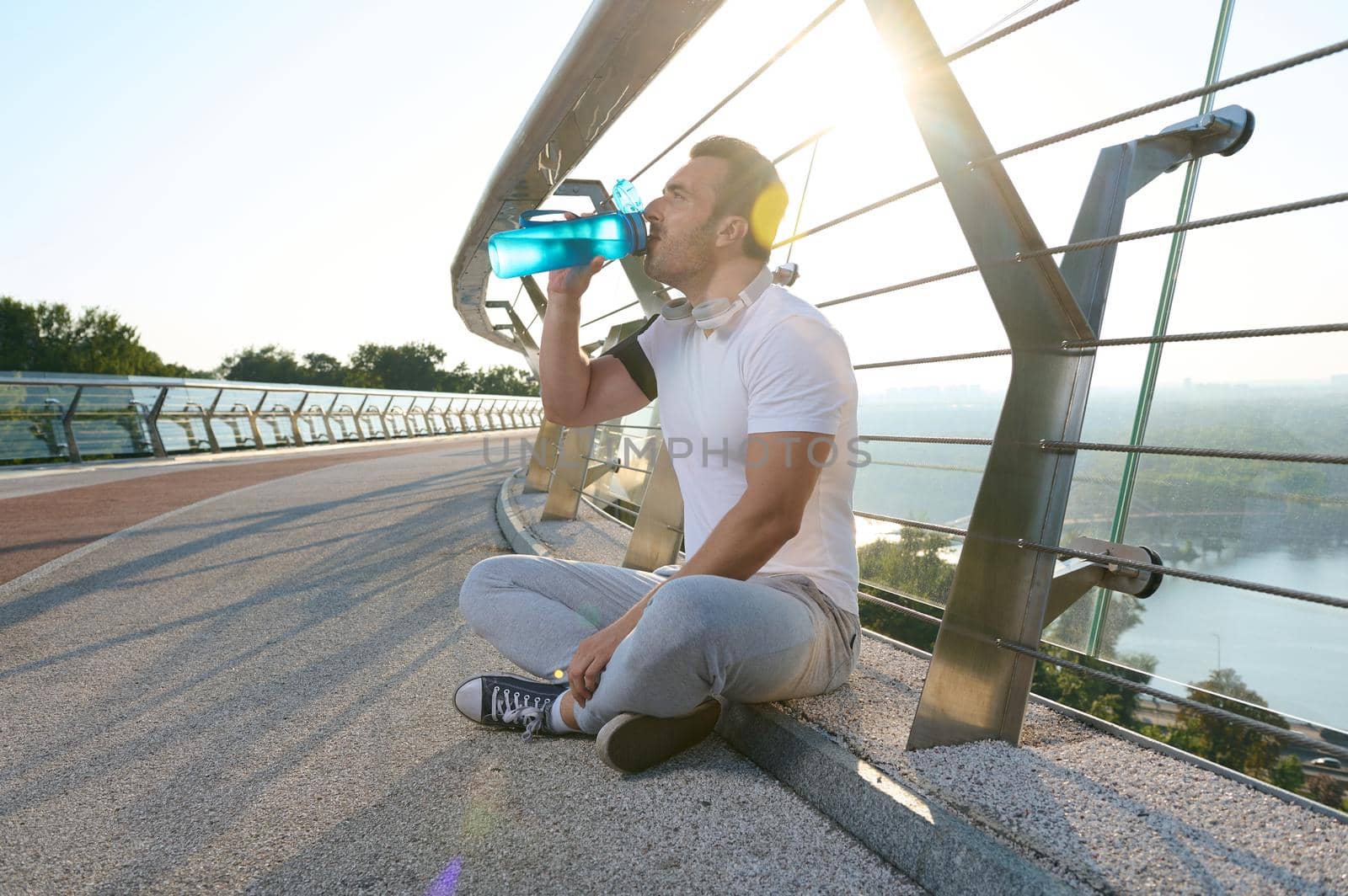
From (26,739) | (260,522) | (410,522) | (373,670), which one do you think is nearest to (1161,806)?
(373,670)

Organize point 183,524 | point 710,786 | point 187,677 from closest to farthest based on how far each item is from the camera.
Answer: point 710,786
point 187,677
point 183,524

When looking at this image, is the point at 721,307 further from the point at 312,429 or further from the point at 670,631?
the point at 312,429

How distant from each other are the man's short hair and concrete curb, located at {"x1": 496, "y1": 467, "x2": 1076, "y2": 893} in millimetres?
1278

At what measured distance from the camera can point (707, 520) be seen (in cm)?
212

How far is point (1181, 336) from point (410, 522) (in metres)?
5.73

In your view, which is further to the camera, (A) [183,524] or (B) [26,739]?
(A) [183,524]

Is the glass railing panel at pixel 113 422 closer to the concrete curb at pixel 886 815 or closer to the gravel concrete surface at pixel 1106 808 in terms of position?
the concrete curb at pixel 886 815

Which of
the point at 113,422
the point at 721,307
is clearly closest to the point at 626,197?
the point at 721,307

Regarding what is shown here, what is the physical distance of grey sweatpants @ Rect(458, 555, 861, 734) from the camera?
5.41 feet

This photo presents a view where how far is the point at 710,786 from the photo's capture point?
1.76m

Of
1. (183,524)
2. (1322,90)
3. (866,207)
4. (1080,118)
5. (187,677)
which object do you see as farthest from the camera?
(183,524)

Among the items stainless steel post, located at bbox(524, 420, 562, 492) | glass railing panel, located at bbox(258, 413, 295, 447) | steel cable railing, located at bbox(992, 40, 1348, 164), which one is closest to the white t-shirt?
steel cable railing, located at bbox(992, 40, 1348, 164)

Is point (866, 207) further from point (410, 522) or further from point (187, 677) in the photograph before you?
point (410, 522)

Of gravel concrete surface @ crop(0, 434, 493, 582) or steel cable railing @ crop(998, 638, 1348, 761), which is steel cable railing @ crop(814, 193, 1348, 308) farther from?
gravel concrete surface @ crop(0, 434, 493, 582)
